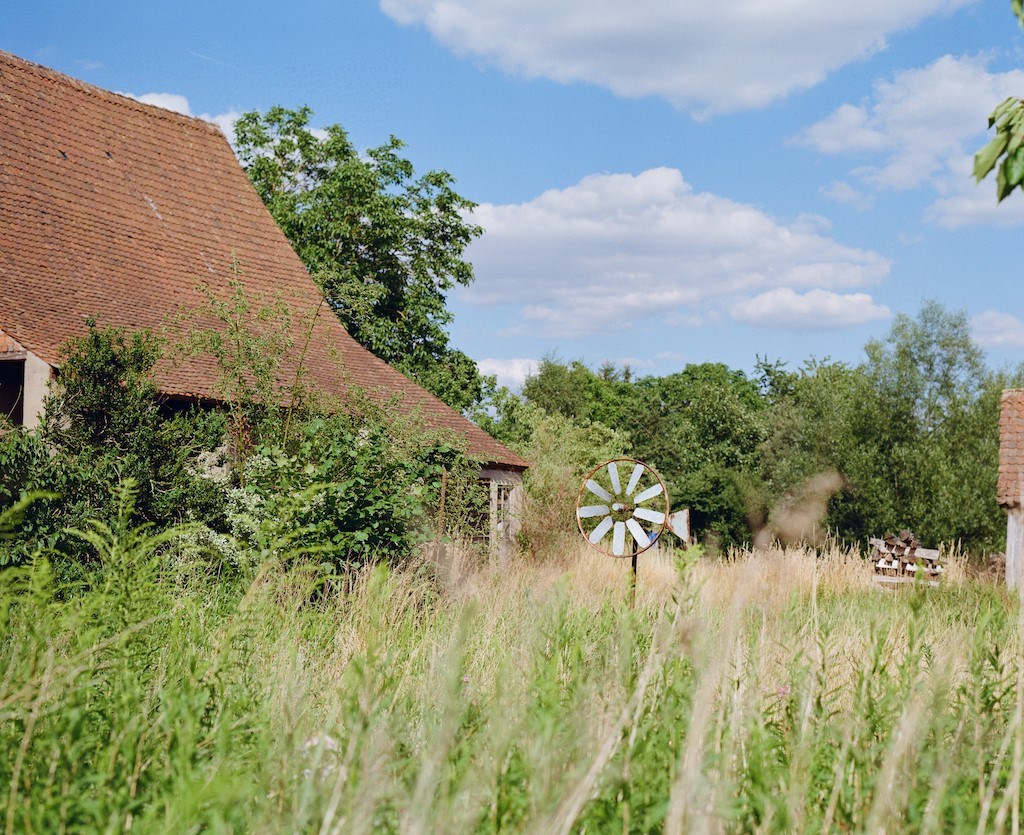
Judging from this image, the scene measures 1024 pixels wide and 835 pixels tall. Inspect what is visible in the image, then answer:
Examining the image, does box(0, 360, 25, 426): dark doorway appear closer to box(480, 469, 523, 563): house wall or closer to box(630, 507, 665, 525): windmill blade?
box(480, 469, 523, 563): house wall

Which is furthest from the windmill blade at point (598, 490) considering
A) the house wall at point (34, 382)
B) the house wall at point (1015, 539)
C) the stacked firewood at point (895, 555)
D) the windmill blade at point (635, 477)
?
the stacked firewood at point (895, 555)

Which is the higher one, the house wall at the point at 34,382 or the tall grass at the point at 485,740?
the house wall at the point at 34,382

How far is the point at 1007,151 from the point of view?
3.92m

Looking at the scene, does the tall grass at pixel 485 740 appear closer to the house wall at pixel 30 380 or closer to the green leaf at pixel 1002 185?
the green leaf at pixel 1002 185

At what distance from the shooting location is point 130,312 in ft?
49.3

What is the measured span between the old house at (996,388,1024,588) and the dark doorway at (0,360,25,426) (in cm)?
1512

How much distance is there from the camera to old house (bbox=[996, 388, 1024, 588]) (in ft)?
61.2

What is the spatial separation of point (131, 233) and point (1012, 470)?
1539cm

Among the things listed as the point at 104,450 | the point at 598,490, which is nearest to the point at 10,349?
the point at 104,450

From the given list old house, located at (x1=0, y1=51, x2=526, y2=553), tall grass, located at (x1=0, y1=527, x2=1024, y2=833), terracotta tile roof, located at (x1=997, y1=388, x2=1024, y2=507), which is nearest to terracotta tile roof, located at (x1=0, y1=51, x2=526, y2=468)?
old house, located at (x1=0, y1=51, x2=526, y2=553)

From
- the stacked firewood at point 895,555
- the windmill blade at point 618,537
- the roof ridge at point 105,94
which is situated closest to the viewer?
the windmill blade at point 618,537

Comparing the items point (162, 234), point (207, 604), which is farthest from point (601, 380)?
point (207, 604)

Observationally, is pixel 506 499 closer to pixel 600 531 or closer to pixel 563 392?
pixel 600 531

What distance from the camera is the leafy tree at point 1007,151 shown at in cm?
386
